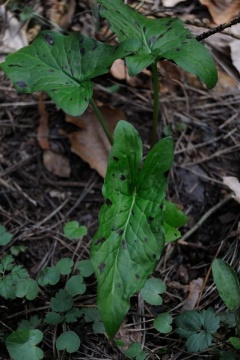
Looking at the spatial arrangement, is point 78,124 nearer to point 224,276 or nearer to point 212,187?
point 212,187

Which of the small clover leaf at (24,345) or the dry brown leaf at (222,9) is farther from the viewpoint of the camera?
the dry brown leaf at (222,9)

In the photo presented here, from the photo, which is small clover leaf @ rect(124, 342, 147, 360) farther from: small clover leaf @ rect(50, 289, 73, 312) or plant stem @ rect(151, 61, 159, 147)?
plant stem @ rect(151, 61, 159, 147)

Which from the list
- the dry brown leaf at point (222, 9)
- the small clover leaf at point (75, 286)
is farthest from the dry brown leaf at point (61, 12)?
the small clover leaf at point (75, 286)

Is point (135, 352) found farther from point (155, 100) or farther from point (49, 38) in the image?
point (49, 38)

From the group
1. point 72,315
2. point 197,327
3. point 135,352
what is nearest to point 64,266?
point 72,315

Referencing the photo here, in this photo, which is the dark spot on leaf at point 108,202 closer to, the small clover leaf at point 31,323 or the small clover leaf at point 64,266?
the small clover leaf at point 64,266

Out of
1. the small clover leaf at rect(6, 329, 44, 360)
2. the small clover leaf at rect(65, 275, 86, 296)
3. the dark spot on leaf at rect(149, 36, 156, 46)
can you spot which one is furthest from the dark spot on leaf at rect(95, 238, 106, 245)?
the dark spot on leaf at rect(149, 36, 156, 46)

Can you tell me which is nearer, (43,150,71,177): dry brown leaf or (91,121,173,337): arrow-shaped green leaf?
(91,121,173,337): arrow-shaped green leaf
